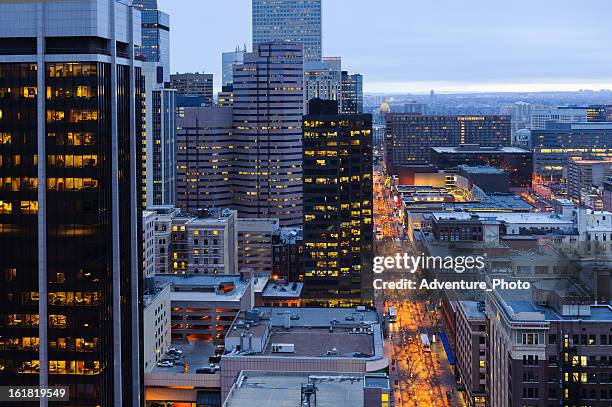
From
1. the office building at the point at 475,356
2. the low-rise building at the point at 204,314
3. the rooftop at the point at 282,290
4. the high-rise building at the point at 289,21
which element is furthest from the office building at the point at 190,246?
the high-rise building at the point at 289,21

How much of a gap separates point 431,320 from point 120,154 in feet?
98.6

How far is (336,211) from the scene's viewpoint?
5888 centimetres

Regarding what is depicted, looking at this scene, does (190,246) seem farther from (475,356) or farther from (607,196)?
(607,196)

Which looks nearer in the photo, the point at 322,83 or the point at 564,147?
the point at 564,147

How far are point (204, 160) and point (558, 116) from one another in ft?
360

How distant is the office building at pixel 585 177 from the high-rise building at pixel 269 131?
36.2 metres

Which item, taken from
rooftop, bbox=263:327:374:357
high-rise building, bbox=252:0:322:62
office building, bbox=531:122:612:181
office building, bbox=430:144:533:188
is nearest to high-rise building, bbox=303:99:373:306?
rooftop, bbox=263:327:374:357

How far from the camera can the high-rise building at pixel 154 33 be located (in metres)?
137

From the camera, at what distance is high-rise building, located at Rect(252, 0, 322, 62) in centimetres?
18275

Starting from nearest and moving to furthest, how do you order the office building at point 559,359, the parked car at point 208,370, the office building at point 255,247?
the office building at point 559,359 < the parked car at point 208,370 < the office building at point 255,247

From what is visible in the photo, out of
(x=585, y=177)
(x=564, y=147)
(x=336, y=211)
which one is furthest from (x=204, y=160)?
(x=564, y=147)

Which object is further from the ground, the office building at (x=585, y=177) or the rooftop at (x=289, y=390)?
the office building at (x=585, y=177)

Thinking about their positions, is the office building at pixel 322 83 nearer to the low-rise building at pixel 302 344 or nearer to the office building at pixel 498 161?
the office building at pixel 498 161

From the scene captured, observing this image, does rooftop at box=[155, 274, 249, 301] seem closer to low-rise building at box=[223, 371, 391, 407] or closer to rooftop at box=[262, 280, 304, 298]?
rooftop at box=[262, 280, 304, 298]
